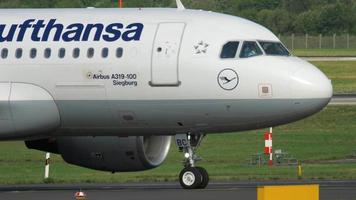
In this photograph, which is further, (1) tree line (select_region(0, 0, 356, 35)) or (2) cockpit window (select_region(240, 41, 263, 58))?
(1) tree line (select_region(0, 0, 356, 35))

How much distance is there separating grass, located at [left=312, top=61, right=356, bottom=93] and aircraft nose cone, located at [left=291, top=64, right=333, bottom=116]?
46921 millimetres

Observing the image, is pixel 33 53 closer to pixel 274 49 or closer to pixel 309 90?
pixel 274 49

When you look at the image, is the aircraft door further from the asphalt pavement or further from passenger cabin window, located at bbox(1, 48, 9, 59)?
passenger cabin window, located at bbox(1, 48, 9, 59)

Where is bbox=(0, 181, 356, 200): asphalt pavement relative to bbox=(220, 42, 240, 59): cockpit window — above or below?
below

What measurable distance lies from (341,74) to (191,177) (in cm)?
5552

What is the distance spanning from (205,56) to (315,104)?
9.00ft

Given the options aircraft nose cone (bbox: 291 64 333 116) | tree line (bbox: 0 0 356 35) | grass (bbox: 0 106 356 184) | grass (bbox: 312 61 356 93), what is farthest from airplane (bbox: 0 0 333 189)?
tree line (bbox: 0 0 356 35)

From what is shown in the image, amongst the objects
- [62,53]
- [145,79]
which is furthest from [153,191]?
[62,53]

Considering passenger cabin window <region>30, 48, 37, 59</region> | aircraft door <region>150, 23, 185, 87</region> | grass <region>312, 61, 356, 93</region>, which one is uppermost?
grass <region>312, 61, 356, 93</region>

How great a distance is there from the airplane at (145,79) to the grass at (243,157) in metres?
6.92

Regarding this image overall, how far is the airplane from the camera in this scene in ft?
105

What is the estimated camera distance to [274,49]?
32.7 metres

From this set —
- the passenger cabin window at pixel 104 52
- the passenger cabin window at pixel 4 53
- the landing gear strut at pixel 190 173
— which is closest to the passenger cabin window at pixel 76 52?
the passenger cabin window at pixel 104 52

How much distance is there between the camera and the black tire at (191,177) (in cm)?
3272
